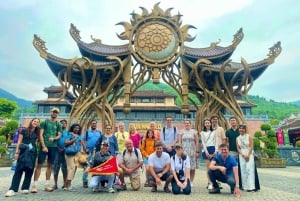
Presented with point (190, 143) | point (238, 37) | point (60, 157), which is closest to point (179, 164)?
point (190, 143)

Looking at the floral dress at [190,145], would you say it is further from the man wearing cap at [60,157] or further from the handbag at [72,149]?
the man wearing cap at [60,157]

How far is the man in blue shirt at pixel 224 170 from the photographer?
5938 mm

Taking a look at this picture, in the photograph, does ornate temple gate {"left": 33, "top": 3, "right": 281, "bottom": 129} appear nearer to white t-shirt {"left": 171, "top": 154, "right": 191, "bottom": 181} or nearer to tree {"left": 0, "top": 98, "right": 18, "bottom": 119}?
white t-shirt {"left": 171, "top": 154, "right": 191, "bottom": 181}

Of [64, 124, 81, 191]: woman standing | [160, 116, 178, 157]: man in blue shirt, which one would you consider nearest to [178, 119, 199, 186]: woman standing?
[160, 116, 178, 157]: man in blue shirt

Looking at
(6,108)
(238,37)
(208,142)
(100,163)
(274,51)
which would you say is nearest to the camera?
(100,163)

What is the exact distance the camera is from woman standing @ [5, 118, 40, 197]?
227 inches

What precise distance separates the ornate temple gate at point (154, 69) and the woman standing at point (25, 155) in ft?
30.7

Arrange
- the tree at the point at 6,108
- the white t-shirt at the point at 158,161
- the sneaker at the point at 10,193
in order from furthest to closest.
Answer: the tree at the point at 6,108, the white t-shirt at the point at 158,161, the sneaker at the point at 10,193

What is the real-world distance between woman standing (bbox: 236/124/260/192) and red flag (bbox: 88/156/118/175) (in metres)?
3.08

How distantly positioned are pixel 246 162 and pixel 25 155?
515 cm

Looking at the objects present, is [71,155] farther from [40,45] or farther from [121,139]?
[40,45]

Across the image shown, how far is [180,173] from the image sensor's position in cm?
610

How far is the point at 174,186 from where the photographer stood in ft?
19.4

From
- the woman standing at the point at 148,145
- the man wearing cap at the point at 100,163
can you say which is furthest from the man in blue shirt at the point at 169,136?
the man wearing cap at the point at 100,163
